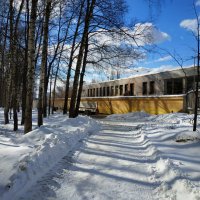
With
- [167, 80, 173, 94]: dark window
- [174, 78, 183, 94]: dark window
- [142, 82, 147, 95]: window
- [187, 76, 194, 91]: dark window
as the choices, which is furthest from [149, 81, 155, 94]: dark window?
[187, 76, 194, 91]: dark window

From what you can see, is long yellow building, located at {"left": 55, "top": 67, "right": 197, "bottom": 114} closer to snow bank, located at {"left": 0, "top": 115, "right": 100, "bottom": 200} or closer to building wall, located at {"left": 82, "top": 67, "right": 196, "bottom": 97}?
building wall, located at {"left": 82, "top": 67, "right": 196, "bottom": 97}

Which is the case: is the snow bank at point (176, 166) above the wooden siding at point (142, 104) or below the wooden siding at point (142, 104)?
below

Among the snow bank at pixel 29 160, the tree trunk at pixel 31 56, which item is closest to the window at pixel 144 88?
the tree trunk at pixel 31 56

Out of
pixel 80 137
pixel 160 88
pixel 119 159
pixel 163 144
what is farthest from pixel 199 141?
pixel 160 88

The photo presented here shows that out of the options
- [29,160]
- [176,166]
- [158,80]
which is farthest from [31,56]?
[158,80]

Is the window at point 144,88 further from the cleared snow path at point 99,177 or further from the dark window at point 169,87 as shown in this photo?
the cleared snow path at point 99,177

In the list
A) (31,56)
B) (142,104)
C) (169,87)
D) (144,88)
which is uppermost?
(31,56)

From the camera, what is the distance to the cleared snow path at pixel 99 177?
5.49 m

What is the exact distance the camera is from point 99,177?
6.57 meters

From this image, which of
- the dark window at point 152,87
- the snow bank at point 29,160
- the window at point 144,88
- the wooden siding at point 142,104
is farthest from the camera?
the window at point 144,88

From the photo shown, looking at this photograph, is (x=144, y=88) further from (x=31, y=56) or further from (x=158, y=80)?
(x=31, y=56)

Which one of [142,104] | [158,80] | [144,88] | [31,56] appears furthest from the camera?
[144,88]

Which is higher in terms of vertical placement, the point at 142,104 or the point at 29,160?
the point at 142,104

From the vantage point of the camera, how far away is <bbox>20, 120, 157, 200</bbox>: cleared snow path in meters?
5.49
